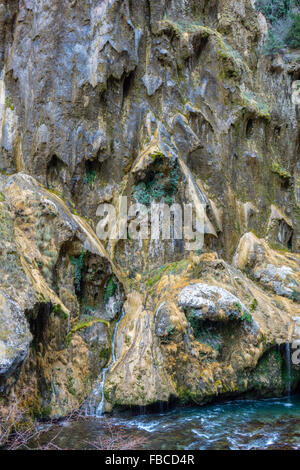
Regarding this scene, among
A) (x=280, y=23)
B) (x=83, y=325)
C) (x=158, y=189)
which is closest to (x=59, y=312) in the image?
(x=83, y=325)

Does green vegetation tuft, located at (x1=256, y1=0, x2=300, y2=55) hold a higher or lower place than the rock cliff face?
higher

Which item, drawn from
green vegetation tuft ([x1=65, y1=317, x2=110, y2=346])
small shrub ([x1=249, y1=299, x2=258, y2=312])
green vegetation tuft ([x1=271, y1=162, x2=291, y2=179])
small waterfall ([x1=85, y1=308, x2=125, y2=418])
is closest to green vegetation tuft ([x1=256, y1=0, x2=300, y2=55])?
green vegetation tuft ([x1=271, y1=162, x2=291, y2=179])

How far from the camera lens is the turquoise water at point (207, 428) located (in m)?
6.37

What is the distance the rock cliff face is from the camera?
8.15m

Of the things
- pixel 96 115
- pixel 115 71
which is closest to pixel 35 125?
pixel 96 115

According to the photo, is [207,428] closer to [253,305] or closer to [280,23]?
[253,305]

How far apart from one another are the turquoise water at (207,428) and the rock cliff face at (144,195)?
45 cm

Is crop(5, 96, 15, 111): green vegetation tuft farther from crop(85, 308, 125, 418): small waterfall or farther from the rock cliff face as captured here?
crop(85, 308, 125, 418): small waterfall

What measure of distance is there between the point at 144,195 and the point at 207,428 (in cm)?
638

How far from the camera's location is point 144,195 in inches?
450

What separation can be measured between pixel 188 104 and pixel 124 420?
9386mm

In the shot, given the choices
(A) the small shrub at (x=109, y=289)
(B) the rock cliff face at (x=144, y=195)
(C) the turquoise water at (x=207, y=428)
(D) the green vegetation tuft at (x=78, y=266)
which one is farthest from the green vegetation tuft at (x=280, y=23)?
(C) the turquoise water at (x=207, y=428)

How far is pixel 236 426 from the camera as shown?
722 centimetres

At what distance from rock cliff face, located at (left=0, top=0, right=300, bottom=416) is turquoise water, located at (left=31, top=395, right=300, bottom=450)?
0.45 m
